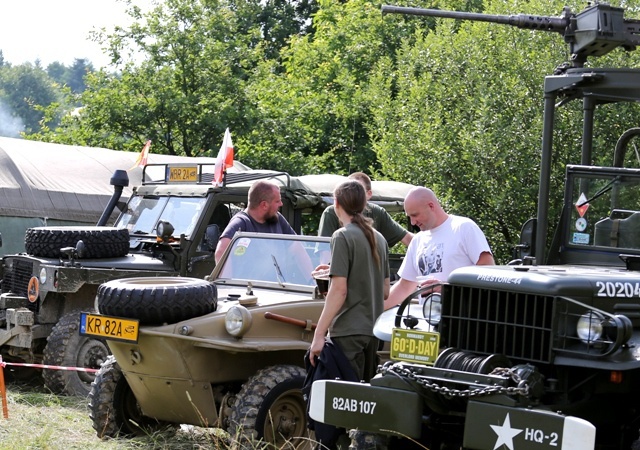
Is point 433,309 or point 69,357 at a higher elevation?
point 433,309

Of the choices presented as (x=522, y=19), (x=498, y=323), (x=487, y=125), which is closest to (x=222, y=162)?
(x=522, y=19)

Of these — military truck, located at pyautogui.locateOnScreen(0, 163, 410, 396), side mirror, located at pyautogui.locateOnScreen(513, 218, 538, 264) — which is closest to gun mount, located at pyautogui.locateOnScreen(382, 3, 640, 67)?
side mirror, located at pyautogui.locateOnScreen(513, 218, 538, 264)

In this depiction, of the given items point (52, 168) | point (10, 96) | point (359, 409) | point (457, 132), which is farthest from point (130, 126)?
point (10, 96)

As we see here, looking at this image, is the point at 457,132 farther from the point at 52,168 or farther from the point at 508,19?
the point at 508,19

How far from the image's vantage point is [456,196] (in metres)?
17.0

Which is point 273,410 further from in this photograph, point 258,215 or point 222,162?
point 222,162

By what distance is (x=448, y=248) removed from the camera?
6.55 meters

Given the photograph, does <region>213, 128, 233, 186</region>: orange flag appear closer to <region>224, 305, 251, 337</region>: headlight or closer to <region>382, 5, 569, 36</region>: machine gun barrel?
<region>382, 5, 569, 36</region>: machine gun barrel

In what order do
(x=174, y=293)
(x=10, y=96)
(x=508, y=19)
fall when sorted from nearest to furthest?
(x=174, y=293) → (x=508, y=19) → (x=10, y=96)

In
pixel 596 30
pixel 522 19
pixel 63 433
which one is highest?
pixel 522 19

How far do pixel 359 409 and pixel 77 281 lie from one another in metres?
5.27

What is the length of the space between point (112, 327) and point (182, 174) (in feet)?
14.7

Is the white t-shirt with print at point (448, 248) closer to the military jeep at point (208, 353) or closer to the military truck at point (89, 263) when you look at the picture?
the military jeep at point (208, 353)

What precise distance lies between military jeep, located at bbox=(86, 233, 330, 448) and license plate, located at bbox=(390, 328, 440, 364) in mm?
1300
